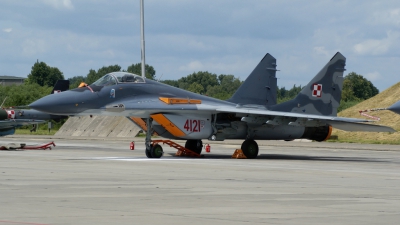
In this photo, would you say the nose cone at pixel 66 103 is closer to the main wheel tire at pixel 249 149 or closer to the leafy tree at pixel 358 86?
the main wheel tire at pixel 249 149

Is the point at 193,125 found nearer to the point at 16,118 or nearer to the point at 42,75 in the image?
the point at 16,118

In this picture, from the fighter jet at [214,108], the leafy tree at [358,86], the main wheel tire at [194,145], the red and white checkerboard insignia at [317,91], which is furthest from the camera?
the leafy tree at [358,86]

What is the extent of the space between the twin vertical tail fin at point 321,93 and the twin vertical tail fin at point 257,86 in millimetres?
→ 832

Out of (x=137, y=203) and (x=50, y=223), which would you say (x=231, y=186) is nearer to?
(x=137, y=203)

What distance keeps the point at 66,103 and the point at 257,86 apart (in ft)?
25.4

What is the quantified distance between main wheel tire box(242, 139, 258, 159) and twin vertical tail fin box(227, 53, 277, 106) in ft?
7.45

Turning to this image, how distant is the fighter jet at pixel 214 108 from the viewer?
76.1 feet

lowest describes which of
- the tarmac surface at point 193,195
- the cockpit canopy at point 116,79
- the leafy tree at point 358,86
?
the tarmac surface at point 193,195

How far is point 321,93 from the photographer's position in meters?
26.6

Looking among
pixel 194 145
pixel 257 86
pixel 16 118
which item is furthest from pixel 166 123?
pixel 16 118

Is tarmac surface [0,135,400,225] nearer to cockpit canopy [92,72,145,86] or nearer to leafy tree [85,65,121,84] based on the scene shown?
cockpit canopy [92,72,145,86]

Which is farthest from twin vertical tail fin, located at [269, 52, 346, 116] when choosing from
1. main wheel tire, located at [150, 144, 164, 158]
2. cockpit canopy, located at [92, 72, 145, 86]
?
cockpit canopy, located at [92, 72, 145, 86]

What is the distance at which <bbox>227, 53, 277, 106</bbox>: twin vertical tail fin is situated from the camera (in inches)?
1051

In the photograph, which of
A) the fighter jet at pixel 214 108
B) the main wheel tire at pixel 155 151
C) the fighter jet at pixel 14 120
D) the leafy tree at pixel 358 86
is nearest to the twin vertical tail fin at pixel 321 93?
the fighter jet at pixel 214 108
